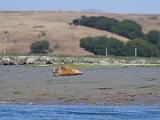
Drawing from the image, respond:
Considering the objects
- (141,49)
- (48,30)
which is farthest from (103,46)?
(48,30)

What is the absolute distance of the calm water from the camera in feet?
79.6

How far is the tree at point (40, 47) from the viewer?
8519 cm

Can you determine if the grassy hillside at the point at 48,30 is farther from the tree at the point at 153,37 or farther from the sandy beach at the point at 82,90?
the sandy beach at the point at 82,90

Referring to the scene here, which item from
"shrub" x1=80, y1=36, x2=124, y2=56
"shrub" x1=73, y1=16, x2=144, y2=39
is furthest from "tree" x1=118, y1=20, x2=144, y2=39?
"shrub" x1=80, y1=36, x2=124, y2=56

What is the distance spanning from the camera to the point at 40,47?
87.3 meters

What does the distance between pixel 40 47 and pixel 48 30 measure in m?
11.5

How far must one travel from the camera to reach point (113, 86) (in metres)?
33.3

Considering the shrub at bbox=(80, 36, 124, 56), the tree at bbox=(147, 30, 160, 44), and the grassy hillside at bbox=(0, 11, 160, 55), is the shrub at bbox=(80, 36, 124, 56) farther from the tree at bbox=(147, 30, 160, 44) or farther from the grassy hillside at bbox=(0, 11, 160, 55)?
the tree at bbox=(147, 30, 160, 44)

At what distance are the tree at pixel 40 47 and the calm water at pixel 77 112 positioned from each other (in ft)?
189

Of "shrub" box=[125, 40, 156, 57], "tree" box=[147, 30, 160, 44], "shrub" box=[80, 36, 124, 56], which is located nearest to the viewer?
"shrub" box=[125, 40, 156, 57]

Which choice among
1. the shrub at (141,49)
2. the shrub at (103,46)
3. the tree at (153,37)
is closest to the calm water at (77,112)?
the shrub at (141,49)

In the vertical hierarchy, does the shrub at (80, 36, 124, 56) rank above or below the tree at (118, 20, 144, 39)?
below

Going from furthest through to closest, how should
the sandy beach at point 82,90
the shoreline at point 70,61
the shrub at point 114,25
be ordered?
the shrub at point 114,25
the shoreline at point 70,61
the sandy beach at point 82,90

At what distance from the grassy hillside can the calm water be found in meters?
54.8
